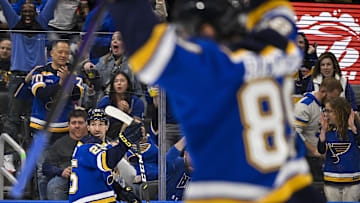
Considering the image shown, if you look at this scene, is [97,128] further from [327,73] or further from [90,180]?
[327,73]

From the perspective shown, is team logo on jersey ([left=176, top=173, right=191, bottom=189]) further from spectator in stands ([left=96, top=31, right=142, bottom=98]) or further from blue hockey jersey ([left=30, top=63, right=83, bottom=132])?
blue hockey jersey ([left=30, top=63, right=83, bottom=132])

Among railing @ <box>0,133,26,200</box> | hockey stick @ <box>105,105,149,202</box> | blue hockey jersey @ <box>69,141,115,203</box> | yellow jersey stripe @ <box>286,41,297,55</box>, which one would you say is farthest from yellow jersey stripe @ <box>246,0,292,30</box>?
railing @ <box>0,133,26,200</box>

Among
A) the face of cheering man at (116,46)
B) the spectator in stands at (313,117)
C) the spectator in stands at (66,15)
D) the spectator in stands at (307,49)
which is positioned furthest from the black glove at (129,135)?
the spectator in stands at (307,49)

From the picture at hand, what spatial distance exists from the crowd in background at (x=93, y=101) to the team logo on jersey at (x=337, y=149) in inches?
1.5

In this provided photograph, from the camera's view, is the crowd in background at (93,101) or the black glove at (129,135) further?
the crowd in background at (93,101)

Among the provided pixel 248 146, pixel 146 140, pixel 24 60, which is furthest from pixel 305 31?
pixel 248 146

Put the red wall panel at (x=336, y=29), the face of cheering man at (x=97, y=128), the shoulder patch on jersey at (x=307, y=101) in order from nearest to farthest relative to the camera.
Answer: the face of cheering man at (x=97, y=128), the shoulder patch on jersey at (x=307, y=101), the red wall panel at (x=336, y=29)

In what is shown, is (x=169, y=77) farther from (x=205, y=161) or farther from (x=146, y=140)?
(x=146, y=140)

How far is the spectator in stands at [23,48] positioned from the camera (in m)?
4.81

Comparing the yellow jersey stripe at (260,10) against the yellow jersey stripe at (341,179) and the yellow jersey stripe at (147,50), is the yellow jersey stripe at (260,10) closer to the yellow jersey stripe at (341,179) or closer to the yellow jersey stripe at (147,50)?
the yellow jersey stripe at (147,50)

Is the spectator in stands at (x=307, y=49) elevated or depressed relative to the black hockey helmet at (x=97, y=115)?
elevated

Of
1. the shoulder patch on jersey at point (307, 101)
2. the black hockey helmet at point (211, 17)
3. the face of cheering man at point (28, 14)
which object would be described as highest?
the face of cheering man at point (28, 14)

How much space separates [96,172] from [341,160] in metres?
1.96

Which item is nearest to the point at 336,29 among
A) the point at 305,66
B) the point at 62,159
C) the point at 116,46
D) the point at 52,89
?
the point at 305,66
